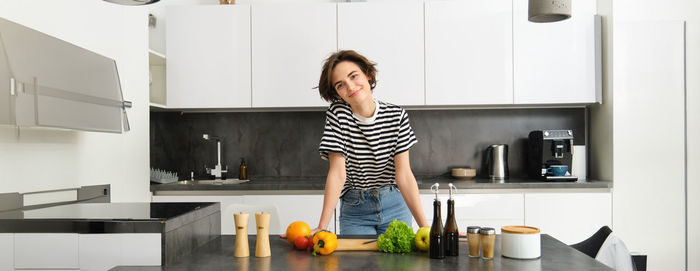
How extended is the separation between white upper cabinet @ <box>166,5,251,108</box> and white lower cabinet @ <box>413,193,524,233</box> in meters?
1.49

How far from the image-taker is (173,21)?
3738mm

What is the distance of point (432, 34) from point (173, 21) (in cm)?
173

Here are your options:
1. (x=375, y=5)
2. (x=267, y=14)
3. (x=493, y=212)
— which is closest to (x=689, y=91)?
(x=493, y=212)

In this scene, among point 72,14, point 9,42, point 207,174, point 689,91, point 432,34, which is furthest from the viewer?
point 207,174

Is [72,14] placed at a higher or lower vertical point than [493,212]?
higher

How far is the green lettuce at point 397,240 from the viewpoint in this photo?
65.6 inches

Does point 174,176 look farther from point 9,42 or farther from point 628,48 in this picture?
point 628,48

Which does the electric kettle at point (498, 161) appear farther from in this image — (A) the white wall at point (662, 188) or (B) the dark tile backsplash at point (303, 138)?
(A) the white wall at point (662, 188)

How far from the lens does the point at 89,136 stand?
2723mm

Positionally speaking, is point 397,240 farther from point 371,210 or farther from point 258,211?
point 258,211

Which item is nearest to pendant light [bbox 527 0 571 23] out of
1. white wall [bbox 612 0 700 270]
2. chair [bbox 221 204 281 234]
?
chair [bbox 221 204 281 234]

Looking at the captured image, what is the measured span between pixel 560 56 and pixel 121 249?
302 cm

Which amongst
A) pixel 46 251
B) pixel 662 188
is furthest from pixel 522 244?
pixel 662 188

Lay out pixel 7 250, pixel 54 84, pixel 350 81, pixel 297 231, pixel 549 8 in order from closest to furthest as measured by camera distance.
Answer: pixel 7 250, pixel 297 231, pixel 549 8, pixel 350 81, pixel 54 84
